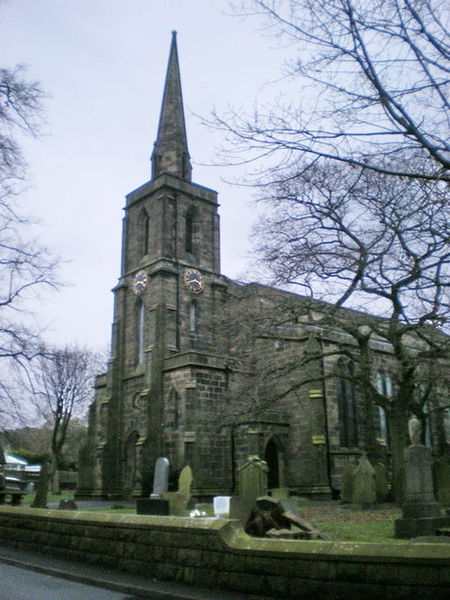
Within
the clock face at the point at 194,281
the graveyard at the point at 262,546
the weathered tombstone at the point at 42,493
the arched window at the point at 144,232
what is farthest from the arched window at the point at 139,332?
the graveyard at the point at 262,546

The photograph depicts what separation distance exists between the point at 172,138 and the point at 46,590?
31605 mm

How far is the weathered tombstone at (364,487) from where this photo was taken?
52.9 ft

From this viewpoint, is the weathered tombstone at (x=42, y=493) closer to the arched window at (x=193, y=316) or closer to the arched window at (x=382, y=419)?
the arched window at (x=193, y=316)

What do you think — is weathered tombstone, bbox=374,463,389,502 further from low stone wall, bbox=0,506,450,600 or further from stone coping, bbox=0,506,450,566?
stone coping, bbox=0,506,450,566

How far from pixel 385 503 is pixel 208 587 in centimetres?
1269

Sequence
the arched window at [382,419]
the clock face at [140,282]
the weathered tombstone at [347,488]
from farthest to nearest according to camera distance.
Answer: the clock face at [140,282], the arched window at [382,419], the weathered tombstone at [347,488]

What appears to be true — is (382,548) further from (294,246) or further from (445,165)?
(294,246)

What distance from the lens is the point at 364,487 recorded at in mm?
16234

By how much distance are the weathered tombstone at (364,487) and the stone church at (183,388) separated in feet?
16.2

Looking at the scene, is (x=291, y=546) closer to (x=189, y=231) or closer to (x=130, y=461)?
(x=130, y=461)

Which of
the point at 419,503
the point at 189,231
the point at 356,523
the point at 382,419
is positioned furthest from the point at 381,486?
the point at 189,231

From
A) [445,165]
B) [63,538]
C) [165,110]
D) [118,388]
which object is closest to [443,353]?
[445,165]

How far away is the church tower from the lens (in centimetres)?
2567

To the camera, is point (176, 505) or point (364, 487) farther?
point (364, 487)
